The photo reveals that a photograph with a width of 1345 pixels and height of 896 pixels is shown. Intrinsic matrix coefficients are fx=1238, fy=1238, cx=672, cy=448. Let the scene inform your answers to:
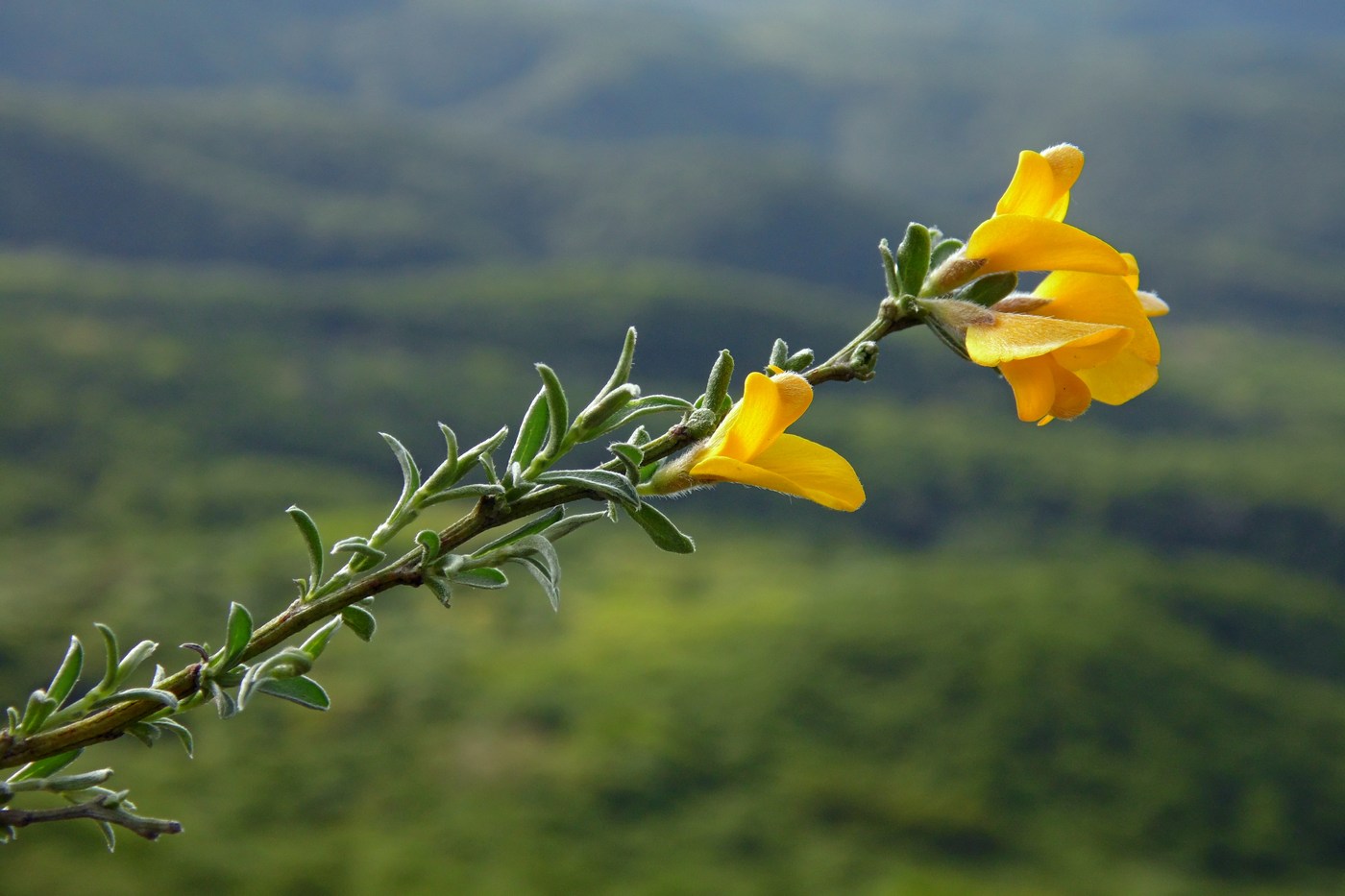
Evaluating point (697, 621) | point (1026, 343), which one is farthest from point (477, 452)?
point (697, 621)

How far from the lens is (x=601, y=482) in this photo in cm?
164

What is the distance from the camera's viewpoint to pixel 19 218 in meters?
192

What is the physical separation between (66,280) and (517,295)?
5286cm

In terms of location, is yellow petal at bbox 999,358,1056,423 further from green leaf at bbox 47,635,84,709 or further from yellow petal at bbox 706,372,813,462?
green leaf at bbox 47,635,84,709

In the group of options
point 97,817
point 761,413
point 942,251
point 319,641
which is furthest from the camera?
point 942,251

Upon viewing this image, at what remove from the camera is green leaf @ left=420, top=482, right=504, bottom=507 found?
167 cm

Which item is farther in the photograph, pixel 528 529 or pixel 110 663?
pixel 528 529

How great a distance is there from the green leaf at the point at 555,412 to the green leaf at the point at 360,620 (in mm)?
349

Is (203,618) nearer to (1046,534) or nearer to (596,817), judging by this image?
(596,817)

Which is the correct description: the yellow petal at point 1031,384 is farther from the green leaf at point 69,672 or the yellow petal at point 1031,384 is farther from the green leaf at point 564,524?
the green leaf at point 69,672

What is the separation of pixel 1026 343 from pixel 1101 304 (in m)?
0.21

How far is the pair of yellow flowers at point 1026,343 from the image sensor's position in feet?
5.49

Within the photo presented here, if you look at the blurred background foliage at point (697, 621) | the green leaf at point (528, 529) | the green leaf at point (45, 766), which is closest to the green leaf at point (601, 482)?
the green leaf at point (528, 529)

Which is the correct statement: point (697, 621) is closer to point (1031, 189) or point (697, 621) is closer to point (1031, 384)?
point (1031, 189)
